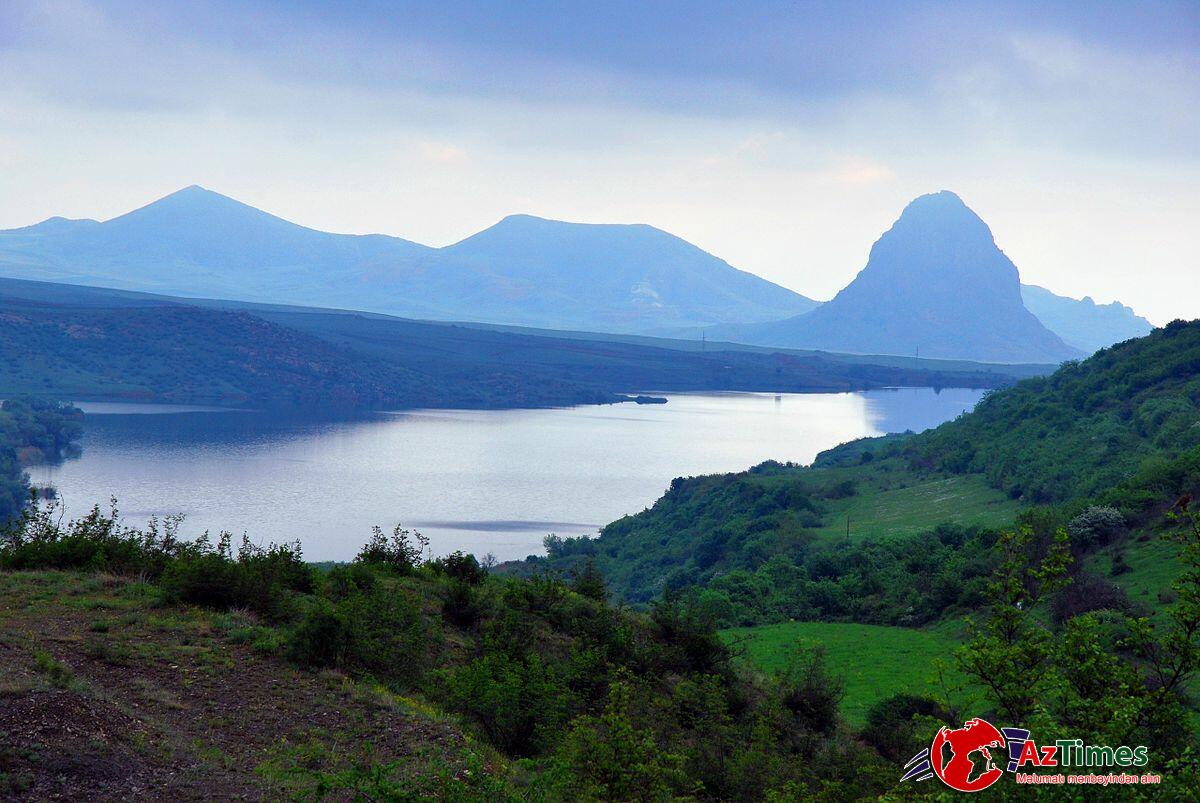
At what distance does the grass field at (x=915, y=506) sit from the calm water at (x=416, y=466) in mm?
24677

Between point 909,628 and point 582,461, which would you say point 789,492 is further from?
point 582,461

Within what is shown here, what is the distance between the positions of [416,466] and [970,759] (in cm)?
10758

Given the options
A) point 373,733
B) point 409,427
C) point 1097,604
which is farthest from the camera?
point 409,427

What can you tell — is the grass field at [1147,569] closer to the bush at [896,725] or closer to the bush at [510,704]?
the bush at [896,725]

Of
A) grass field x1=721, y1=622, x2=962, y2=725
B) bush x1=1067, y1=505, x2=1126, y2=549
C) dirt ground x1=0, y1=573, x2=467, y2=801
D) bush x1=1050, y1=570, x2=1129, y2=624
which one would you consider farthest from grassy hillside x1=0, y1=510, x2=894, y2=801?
bush x1=1067, y1=505, x2=1126, y2=549

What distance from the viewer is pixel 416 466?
11250cm

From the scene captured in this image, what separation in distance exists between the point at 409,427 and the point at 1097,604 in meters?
140

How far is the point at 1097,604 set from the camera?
81.7ft

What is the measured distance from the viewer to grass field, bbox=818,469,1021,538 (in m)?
51.2

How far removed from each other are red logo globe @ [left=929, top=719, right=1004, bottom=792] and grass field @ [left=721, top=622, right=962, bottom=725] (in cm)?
1474

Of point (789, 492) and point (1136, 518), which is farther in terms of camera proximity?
point (789, 492)

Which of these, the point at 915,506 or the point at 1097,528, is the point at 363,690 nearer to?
the point at 1097,528

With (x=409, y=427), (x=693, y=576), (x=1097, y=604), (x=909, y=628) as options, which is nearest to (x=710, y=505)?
(x=693, y=576)

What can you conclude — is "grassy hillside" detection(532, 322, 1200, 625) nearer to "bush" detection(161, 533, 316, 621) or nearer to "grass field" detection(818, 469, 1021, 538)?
"grass field" detection(818, 469, 1021, 538)
